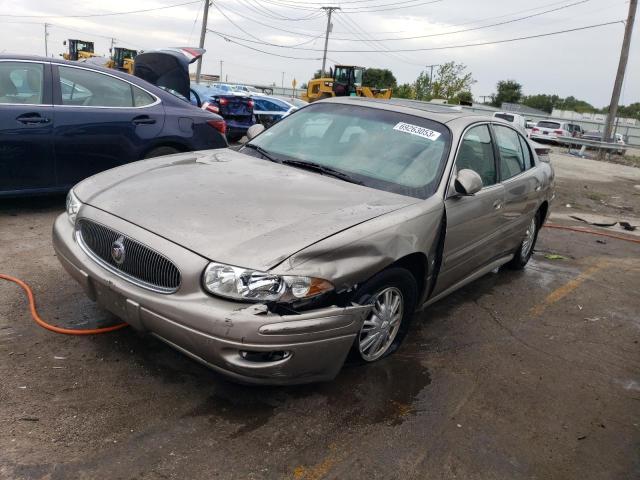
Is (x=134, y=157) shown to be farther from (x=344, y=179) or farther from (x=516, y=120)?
(x=516, y=120)

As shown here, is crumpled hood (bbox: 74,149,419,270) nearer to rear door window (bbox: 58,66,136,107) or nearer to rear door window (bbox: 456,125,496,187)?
rear door window (bbox: 456,125,496,187)

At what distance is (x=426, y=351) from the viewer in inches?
150

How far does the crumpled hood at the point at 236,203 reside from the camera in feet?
8.82

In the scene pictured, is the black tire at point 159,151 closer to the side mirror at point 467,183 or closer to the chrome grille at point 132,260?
the chrome grille at point 132,260

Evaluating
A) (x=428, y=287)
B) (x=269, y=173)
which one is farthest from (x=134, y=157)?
(x=428, y=287)

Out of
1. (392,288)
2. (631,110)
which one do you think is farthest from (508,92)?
(392,288)

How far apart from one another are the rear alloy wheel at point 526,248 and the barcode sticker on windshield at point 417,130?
2.08 m

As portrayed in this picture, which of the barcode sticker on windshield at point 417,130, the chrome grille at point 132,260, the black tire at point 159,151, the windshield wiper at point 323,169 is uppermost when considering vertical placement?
the barcode sticker on windshield at point 417,130

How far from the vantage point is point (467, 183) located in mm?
3637

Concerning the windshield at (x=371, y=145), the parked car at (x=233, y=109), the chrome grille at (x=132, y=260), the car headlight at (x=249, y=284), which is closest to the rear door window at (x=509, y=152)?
the windshield at (x=371, y=145)

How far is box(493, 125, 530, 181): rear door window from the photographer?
467cm

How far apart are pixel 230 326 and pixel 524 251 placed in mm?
4164

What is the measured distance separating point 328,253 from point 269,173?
1.14 metres

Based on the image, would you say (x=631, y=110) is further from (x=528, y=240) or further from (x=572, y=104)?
(x=528, y=240)
